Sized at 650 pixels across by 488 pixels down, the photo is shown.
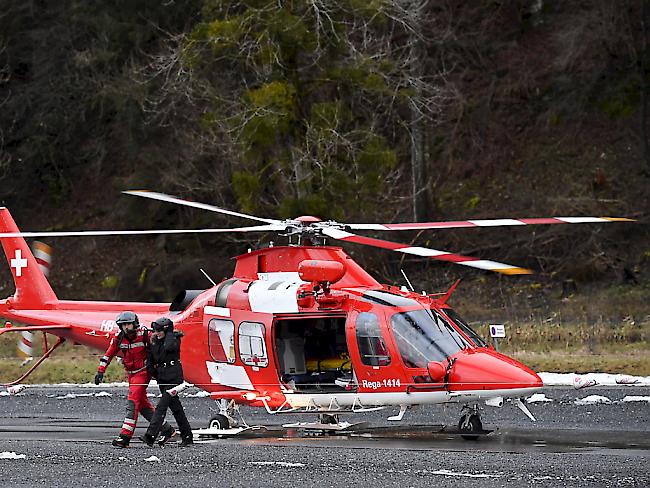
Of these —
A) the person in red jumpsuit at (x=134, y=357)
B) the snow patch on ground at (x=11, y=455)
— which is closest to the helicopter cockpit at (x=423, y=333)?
the person in red jumpsuit at (x=134, y=357)

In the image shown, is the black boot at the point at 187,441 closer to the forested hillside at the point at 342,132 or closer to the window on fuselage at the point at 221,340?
the window on fuselage at the point at 221,340

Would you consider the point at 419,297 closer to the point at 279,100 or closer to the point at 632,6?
the point at 279,100

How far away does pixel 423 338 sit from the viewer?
48.1 ft

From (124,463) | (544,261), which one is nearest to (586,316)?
(544,261)

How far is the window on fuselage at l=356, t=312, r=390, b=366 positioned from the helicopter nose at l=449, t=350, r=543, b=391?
2.96 ft

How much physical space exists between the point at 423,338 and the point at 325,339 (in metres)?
1.60

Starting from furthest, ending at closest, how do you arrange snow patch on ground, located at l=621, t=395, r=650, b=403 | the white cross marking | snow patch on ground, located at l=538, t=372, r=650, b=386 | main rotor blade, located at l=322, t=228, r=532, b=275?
snow patch on ground, located at l=538, t=372, r=650, b=386
the white cross marking
snow patch on ground, located at l=621, t=395, r=650, b=403
main rotor blade, located at l=322, t=228, r=532, b=275

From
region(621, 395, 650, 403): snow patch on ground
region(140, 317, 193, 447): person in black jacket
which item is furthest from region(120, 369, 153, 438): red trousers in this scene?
region(621, 395, 650, 403): snow patch on ground

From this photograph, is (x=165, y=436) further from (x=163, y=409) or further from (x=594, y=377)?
(x=594, y=377)

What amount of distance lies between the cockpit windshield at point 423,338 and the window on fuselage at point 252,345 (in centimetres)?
183

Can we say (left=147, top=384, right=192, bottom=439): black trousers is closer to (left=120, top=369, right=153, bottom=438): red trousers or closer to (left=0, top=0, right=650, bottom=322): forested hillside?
(left=120, top=369, right=153, bottom=438): red trousers

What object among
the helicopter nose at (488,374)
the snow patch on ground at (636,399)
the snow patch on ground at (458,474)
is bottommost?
the snow patch on ground at (636,399)

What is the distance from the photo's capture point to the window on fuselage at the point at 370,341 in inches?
583

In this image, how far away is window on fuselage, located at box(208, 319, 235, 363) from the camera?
1597 cm
